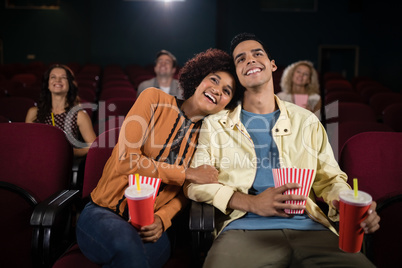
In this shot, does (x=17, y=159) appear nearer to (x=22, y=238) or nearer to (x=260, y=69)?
(x=22, y=238)

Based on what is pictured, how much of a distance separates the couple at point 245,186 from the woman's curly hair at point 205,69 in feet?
0.15

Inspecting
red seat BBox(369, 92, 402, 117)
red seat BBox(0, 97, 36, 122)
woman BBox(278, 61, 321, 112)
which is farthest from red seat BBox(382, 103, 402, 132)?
red seat BBox(0, 97, 36, 122)

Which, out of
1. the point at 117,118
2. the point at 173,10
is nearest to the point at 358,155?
the point at 117,118

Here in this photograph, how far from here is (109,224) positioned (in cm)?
127

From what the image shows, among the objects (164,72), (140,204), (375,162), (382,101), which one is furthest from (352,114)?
(140,204)

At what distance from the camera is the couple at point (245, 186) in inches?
49.2

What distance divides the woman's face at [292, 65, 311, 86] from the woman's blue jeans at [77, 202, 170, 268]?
8.35ft

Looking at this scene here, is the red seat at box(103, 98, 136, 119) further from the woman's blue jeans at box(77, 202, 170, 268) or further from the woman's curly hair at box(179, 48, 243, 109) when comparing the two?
the woman's blue jeans at box(77, 202, 170, 268)

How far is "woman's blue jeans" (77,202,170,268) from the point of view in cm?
117

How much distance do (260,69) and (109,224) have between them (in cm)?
95

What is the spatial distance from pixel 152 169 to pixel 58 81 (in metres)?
1.61

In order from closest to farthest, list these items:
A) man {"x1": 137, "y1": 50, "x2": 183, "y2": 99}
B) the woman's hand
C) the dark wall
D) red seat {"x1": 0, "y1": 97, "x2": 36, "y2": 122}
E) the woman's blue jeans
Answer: the woman's blue jeans, the woman's hand, red seat {"x1": 0, "y1": 97, "x2": 36, "y2": 122}, man {"x1": 137, "y1": 50, "x2": 183, "y2": 99}, the dark wall

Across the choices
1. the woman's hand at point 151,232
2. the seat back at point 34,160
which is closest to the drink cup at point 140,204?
the woman's hand at point 151,232

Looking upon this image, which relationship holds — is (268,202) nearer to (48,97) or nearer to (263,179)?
(263,179)
